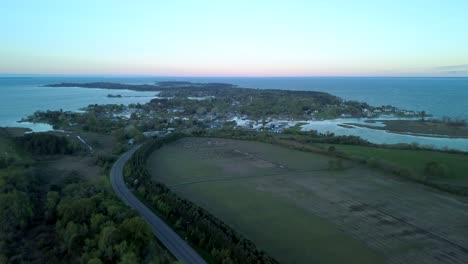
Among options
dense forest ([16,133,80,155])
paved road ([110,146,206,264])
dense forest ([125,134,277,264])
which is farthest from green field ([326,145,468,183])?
dense forest ([16,133,80,155])

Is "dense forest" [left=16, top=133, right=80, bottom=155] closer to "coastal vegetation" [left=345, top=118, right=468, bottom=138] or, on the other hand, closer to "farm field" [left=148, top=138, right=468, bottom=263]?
"farm field" [left=148, top=138, right=468, bottom=263]

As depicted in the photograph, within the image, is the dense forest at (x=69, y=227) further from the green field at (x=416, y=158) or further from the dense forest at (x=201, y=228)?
the green field at (x=416, y=158)

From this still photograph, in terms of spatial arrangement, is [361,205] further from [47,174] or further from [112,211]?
[47,174]

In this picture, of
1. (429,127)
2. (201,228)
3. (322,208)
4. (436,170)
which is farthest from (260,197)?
(429,127)

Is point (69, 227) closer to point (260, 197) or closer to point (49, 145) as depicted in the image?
point (260, 197)

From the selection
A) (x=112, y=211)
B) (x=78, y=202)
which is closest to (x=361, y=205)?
(x=112, y=211)
